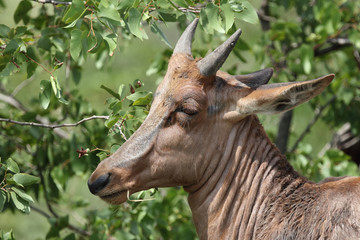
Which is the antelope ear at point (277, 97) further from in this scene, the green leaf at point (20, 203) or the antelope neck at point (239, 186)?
the green leaf at point (20, 203)

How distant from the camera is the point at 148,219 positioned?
674 cm

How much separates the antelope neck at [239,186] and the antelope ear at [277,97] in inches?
7.7

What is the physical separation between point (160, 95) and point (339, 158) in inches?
137

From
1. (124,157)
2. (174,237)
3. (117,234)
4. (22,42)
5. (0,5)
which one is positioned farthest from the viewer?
(0,5)

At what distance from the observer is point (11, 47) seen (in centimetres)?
507

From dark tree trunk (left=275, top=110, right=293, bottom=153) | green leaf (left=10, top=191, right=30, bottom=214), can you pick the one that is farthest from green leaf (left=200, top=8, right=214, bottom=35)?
dark tree trunk (left=275, top=110, right=293, bottom=153)

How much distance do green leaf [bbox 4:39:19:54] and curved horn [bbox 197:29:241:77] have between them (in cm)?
146

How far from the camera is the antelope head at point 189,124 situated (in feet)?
15.5

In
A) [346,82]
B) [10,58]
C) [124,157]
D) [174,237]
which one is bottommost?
[174,237]

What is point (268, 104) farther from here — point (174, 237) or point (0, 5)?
point (0, 5)

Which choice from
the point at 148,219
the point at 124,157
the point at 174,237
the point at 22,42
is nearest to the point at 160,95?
the point at 124,157

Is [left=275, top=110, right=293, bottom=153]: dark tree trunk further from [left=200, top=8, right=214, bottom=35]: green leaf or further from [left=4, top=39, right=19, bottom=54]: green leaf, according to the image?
[left=4, top=39, right=19, bottom=54]: green leaf

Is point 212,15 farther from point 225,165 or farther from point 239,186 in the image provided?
point 239,186

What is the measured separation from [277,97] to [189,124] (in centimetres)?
69
